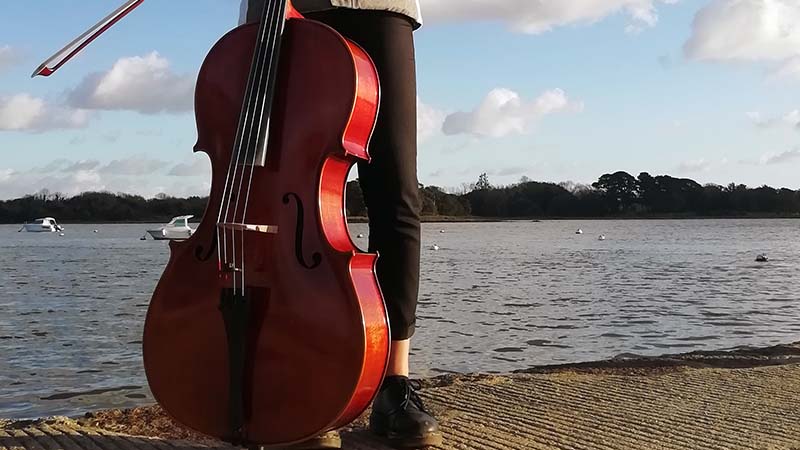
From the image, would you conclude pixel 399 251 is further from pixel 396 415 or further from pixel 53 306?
pixel 53 306

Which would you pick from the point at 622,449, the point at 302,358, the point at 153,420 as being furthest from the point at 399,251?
the point at 153,420

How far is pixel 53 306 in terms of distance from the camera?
11.9 metres

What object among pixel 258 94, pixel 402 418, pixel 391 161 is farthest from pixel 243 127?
pixel 402 418

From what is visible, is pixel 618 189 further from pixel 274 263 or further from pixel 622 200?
pixel 274 263

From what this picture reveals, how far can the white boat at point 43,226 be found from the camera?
210ft

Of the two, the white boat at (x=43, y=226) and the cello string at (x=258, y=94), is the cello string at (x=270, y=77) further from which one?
the white boat at (x=43, y=226)

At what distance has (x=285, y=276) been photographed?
1.93m

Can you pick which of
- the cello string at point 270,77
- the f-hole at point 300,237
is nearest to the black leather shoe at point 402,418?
the f-hole at point 300,237

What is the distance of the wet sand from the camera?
246cm

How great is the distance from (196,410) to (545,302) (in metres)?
10.7

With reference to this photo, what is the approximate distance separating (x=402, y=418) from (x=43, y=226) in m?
68.3

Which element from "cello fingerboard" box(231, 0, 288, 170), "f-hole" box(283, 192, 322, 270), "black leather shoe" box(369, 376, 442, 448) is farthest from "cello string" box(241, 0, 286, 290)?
"black leather shoe" box(369, 376, 442, 448)

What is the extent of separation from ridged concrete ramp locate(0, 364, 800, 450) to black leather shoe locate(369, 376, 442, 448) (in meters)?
0.06

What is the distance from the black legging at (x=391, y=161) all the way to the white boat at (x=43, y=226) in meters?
65.5
